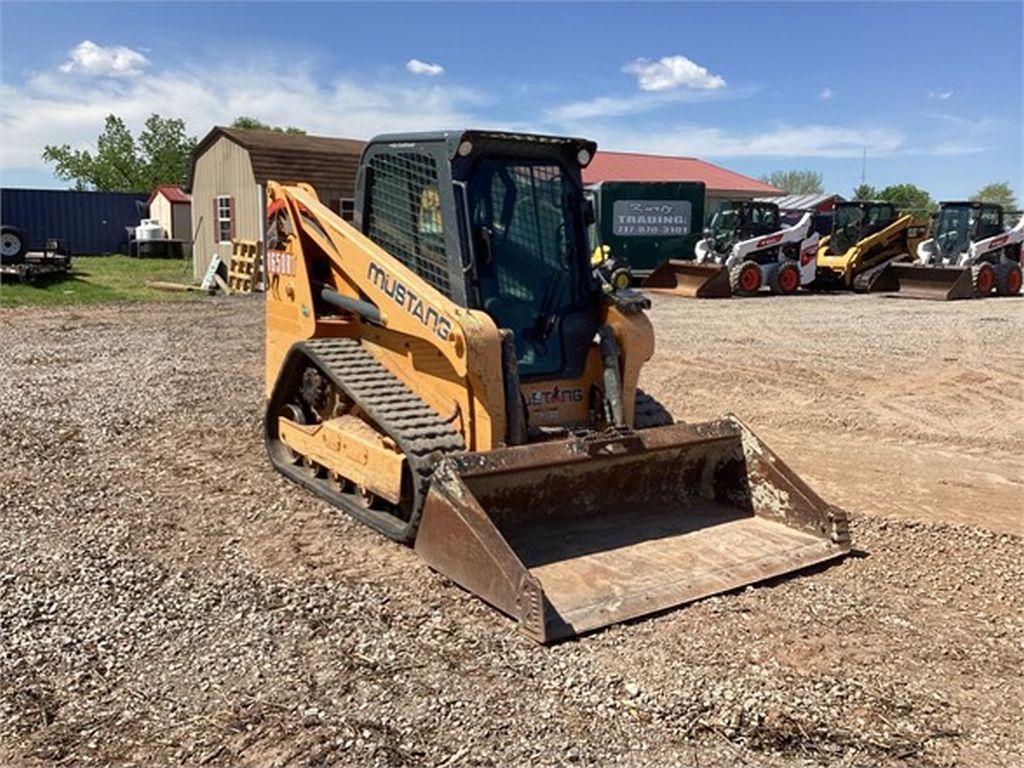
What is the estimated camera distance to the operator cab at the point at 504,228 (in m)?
5.46

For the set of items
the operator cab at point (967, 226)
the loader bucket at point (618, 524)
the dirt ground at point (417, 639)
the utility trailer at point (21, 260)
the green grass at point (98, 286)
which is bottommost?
the dirt ground at point (417, 639)

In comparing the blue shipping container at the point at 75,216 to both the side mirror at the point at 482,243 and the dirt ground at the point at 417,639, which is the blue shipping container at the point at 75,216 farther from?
the side mirror at the point at 482,243

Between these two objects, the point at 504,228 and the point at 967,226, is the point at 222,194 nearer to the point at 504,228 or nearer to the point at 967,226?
the point at 967,226

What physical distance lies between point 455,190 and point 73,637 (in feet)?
9.78

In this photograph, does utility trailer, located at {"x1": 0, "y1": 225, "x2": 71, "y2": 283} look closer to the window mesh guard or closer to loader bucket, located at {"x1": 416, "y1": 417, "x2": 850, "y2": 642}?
the window mesh guard

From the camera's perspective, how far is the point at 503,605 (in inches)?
171

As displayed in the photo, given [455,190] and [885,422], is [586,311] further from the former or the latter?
[885,422]

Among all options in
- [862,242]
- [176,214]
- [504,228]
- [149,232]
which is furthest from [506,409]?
[176,214]

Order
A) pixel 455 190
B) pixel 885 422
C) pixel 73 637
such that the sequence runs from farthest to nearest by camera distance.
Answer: pixel 885 422
pixel 455 190
pixel 73 637

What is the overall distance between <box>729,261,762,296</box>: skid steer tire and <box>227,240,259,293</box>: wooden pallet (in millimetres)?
10667

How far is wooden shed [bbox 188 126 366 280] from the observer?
21953 millimetres

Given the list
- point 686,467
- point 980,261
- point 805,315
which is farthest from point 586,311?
point 980,261

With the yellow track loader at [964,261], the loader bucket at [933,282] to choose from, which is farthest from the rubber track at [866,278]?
the loader bucket at [933,282]

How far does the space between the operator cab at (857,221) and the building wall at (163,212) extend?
74.5 feet
